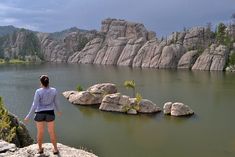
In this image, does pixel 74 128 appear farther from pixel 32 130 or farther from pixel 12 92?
pixel 12 92

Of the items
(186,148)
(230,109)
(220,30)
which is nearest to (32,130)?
(186,148)

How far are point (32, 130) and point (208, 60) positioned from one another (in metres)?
127

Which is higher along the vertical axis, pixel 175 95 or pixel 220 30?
pixel 220 30

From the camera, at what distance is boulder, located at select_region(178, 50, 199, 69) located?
172 metres

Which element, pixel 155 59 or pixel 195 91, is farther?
pixel 155 59

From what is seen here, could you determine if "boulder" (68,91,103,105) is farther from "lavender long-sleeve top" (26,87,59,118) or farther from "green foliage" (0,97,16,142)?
"lavender long-sleeve top" (26,87,59,118)

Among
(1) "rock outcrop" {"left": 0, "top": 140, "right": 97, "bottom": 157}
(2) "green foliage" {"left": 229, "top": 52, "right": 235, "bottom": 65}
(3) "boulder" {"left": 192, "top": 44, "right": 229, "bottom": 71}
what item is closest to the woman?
(1) "rock outcrop" {"left": 0, "top": 140, "right": 97, "bottom": 157}

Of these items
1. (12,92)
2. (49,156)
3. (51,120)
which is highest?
(51,120)

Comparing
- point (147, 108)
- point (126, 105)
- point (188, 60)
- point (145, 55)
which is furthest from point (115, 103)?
point (145, 55)

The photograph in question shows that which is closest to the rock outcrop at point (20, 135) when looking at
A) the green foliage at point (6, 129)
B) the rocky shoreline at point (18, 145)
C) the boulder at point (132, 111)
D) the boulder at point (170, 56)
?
the rocky shoreline at point (18, 145)

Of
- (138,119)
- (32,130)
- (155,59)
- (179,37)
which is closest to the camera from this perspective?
(32,130)

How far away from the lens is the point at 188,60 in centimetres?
17225

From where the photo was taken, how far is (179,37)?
653 feet

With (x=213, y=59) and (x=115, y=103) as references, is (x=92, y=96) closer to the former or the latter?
(x=115, y=103)
